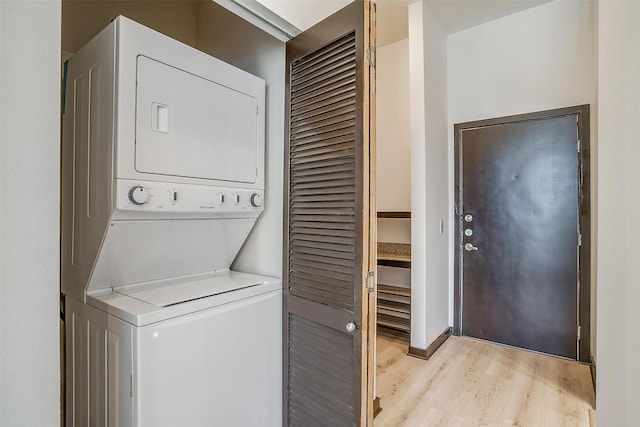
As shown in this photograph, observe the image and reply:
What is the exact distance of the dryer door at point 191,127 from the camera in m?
1.22

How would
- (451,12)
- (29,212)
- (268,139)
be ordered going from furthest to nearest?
(451,12) < (268,139) < (29,212)

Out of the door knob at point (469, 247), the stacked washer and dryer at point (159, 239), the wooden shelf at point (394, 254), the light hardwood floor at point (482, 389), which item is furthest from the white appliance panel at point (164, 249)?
the door knob at point (469, 247)

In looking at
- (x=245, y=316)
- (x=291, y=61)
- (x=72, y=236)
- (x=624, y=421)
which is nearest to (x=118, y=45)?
(x=291, y=61)

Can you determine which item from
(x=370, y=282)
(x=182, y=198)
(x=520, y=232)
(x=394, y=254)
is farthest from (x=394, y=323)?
(x=182, y=198)

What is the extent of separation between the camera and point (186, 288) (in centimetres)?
145

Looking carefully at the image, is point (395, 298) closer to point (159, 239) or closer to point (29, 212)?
point (159, 239)

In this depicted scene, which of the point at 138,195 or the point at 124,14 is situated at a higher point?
the point at 124,14

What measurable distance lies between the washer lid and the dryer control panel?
34cm

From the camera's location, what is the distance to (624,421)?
1055 mm

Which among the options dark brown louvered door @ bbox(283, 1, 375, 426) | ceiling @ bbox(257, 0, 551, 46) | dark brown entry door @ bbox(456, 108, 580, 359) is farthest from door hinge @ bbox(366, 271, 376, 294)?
ceiling @ bbox(257, 0, 551, 46)

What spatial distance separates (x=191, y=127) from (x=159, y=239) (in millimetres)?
494

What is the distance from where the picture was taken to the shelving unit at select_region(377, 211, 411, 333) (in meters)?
3.01

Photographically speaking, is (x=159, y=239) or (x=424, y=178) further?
(x=424, y=178)

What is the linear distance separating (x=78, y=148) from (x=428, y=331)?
8.65ft
